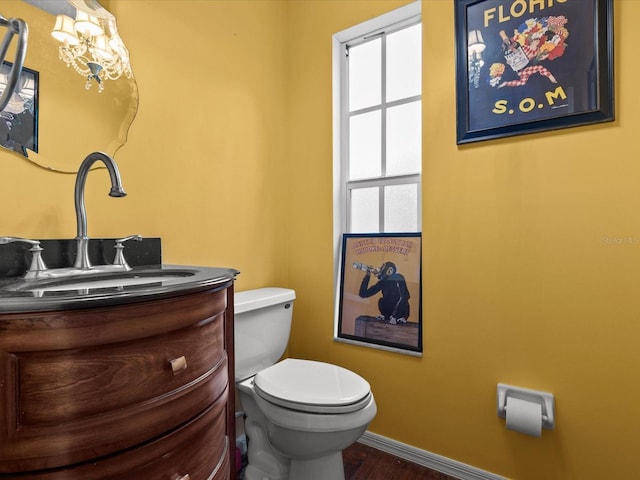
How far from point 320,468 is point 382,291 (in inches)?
32.2

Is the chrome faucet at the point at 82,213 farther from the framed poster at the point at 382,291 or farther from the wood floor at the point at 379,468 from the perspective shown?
the wood floor at the point at 379,468

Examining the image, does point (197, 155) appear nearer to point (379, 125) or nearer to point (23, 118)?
point (23, 118)

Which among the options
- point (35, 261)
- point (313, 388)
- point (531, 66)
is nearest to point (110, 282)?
point (35, 261)

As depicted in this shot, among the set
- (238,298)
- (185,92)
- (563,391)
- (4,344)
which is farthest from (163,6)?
(563,391)

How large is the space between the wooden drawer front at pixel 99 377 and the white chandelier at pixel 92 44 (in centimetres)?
103

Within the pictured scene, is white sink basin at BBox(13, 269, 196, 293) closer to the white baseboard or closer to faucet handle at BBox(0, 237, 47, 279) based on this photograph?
faucet handle at BBox(0, 237, 47, 279)

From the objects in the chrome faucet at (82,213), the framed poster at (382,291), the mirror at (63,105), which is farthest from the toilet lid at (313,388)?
the mirror at (63,105)

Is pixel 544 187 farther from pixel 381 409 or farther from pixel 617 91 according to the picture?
pixel 381 409

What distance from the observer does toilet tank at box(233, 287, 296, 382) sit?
150 cm

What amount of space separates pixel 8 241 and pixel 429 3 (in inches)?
72.3

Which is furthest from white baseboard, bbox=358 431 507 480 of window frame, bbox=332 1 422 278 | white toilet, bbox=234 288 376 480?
window frame, bbox=332 1 422 278

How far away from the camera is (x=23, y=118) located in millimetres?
1106

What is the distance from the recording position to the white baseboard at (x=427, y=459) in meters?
1.53

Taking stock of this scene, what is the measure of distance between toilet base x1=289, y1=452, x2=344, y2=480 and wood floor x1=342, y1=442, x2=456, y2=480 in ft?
0.86
